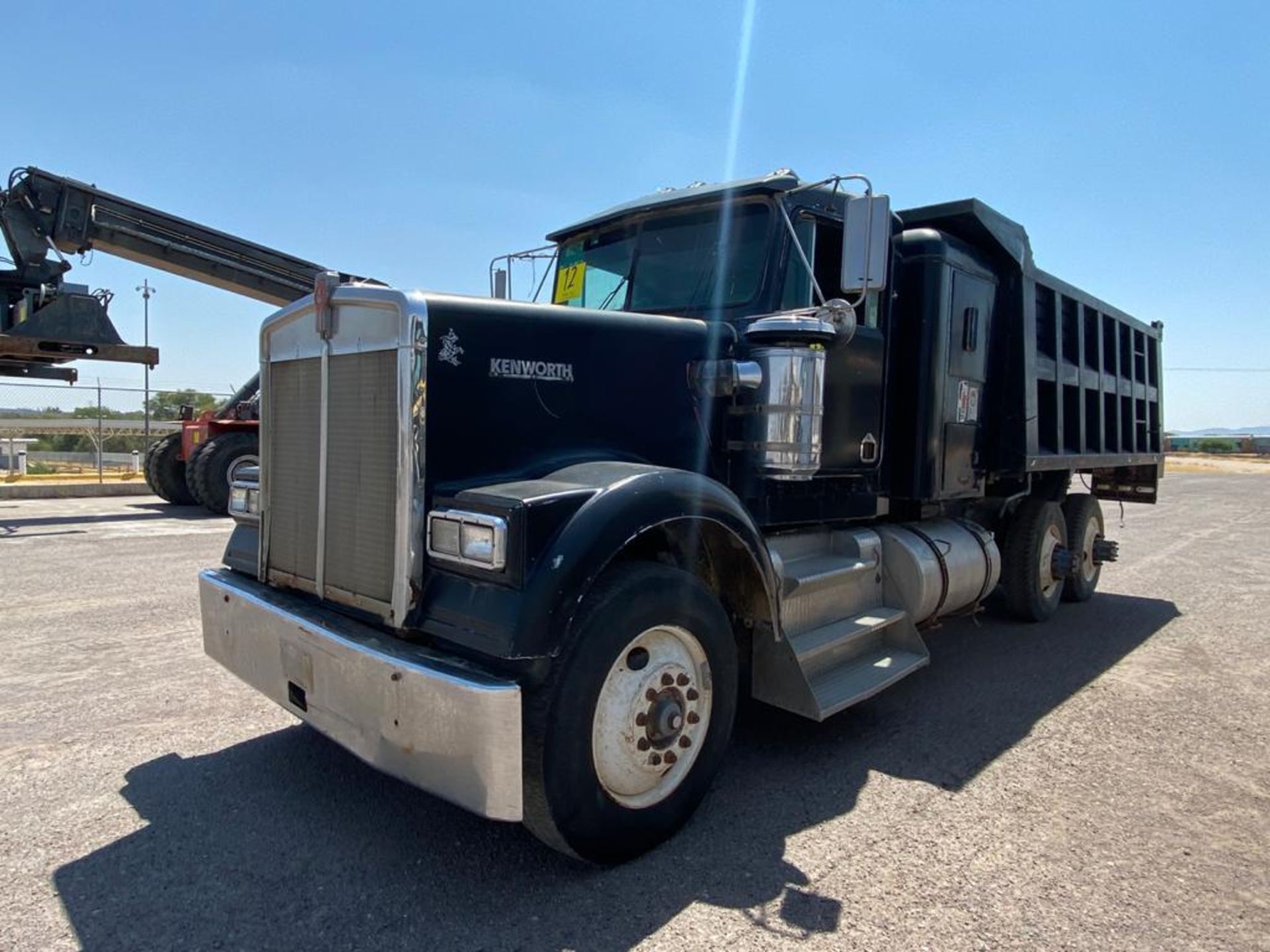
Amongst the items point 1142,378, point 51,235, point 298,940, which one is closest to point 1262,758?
point 298,940

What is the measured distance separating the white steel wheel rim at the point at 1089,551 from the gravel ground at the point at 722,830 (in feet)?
7.70

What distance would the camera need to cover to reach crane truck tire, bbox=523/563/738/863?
2.56 m

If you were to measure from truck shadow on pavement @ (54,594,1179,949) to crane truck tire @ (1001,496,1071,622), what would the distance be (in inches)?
113

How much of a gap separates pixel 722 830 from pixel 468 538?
151 centimetres

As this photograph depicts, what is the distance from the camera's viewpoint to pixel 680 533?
A: 10.4ft

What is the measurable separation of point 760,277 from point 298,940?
10.9 ft

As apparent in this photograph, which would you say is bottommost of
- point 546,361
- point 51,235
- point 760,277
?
point 546,361

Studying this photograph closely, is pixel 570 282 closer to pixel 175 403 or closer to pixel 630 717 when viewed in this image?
pixel 630 717

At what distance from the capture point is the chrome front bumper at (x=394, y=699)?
7.84ft

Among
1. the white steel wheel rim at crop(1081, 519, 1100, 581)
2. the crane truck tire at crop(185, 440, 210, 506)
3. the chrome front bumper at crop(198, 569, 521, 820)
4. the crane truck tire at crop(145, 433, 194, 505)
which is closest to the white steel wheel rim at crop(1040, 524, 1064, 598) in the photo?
the white steel wheel rim at crop(1081, 519, 1100, 581)

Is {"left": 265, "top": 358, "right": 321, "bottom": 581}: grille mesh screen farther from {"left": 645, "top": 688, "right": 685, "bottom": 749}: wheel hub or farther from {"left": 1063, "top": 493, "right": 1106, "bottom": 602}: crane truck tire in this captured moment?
{"left": 1063, "top": 493, "right": 1106, "bottom": 602}: crane truck tire

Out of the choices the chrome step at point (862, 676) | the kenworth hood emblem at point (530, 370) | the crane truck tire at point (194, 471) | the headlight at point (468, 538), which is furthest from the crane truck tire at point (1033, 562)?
the crane truck tire at point (194, 471)

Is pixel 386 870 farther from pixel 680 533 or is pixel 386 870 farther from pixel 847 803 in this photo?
pixel 847 803

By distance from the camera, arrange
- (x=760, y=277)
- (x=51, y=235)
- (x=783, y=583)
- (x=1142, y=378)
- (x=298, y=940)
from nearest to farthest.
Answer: (x=298, y=940)
(x=783, y=583)
(x=760, y=277)
(x=1142, y=378)
(x=51, y=235)
